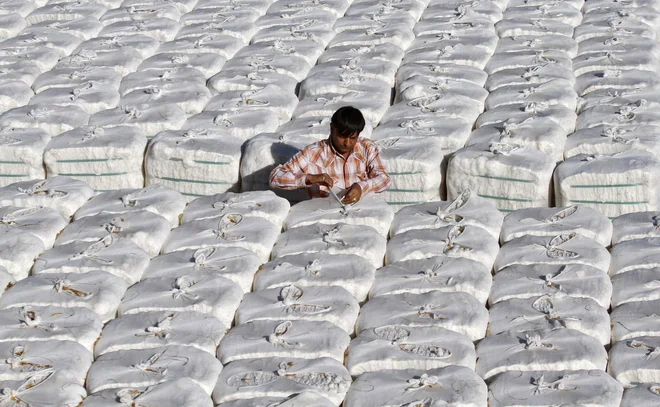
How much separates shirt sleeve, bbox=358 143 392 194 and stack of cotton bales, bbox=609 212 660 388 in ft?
3.18

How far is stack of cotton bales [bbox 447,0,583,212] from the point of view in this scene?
436cm

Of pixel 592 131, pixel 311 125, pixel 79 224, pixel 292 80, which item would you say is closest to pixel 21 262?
pixel 79 224

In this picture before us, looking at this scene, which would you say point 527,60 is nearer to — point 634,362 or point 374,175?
point 374,175

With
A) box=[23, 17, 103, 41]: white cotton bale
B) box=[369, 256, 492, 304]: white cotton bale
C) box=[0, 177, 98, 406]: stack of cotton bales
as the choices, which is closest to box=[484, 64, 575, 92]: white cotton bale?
box=[369, 256, 492, 304]: white cotton bale

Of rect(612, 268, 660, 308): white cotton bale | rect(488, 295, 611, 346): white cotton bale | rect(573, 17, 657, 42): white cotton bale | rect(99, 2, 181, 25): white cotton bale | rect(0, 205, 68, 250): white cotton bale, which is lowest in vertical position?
rect(612, 268, 660, 308): white cotton bale

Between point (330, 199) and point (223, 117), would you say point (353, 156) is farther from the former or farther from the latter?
point (223, 117)

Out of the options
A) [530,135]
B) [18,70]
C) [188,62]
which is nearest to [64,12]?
[18,70]

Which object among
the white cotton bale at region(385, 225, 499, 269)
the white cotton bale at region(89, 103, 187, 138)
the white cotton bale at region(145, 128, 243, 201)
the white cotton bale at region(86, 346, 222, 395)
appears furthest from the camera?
the white cotton bale at region(89, 103, 187, 138)

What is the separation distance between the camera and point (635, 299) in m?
3.58

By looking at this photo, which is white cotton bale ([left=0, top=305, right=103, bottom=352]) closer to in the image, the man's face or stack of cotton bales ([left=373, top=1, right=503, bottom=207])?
the man's face

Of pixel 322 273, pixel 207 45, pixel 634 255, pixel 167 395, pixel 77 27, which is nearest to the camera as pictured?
pixel 167 395

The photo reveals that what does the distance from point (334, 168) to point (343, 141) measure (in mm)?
190

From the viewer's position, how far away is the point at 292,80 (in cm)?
543

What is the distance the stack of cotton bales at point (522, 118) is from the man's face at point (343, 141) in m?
0.54
